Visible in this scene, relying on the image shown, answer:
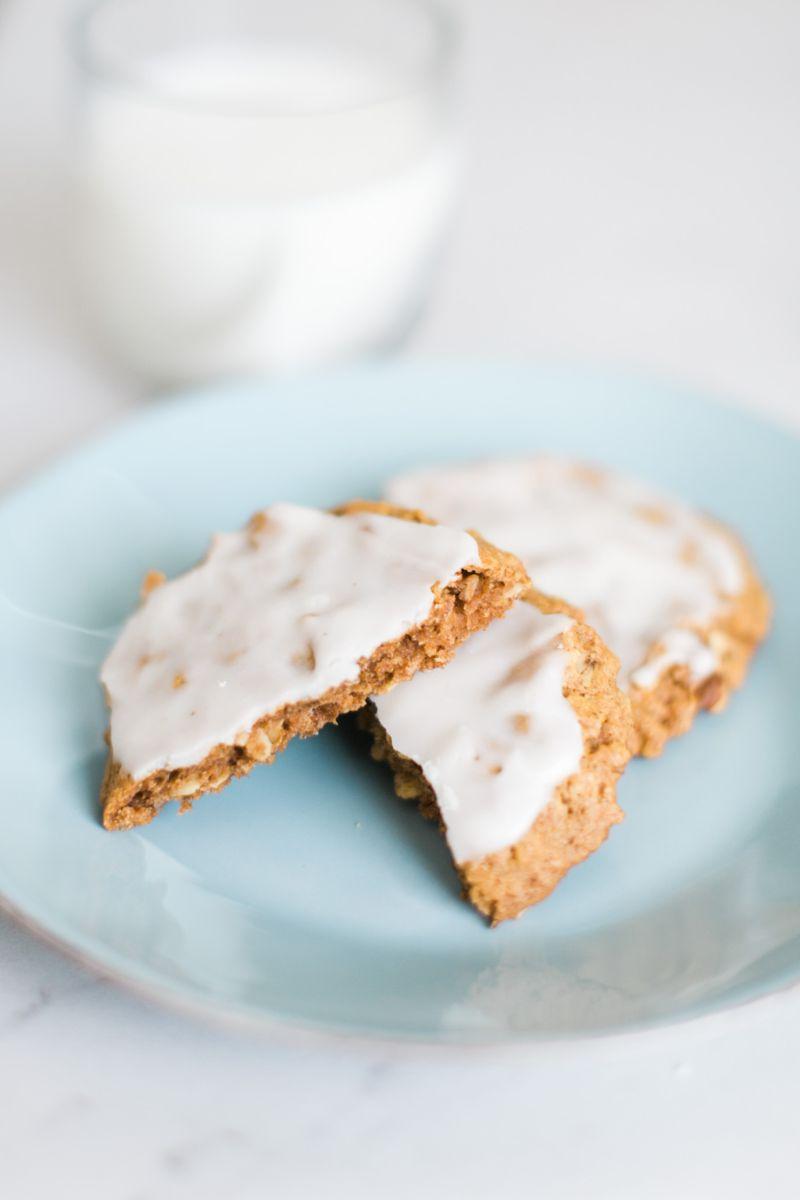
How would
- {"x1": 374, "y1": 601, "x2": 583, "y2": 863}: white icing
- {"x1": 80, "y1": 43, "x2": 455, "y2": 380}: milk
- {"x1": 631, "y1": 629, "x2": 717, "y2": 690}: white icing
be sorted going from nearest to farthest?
{"x1": 374, "y1": 601, "x2": 583, "y2": 863}: white icing → {"x1": 631, "y1": 629, "x2": 717, "y2": 690}: white icing → {"x1": 80, "y1": 43, "x2": 455, "y2": 380}: milk

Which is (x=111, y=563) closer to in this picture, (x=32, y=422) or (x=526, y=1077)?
(x=32, y=422)

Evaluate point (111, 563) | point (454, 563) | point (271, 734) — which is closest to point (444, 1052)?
point (271, 734)

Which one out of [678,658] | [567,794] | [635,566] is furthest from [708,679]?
[567,794]

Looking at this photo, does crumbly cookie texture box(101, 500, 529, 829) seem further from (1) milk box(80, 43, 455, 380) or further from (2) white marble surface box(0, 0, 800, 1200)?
(1) milk box(80, 43, 455, 380)

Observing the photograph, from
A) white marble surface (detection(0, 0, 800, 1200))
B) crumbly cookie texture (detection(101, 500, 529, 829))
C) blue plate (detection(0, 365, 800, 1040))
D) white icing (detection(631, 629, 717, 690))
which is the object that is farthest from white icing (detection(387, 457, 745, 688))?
white marble surface (detection(0, 0, 800, 1200))

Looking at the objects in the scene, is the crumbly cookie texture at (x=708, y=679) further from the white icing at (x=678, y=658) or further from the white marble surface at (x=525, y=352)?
the white marble surface at (x=525, y=352)

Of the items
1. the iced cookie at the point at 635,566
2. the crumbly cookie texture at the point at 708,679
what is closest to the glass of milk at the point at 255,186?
the iced cookie at the point at 635,566
